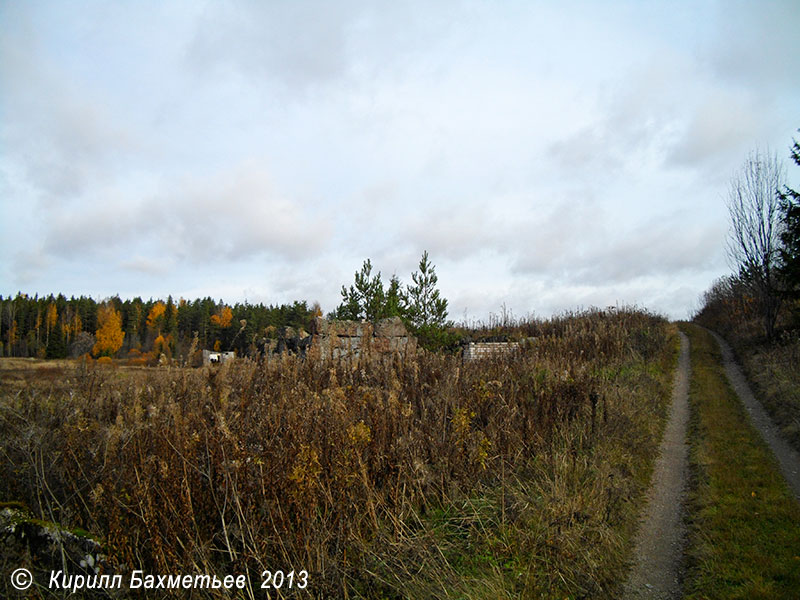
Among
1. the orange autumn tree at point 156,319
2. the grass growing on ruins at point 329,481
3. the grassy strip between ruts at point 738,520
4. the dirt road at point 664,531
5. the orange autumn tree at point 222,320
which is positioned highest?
the orange autumn tree at point 156,319

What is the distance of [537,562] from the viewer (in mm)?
3783

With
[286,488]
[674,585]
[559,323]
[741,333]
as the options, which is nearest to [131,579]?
[286,488]

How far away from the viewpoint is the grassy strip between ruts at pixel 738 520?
13.2ft

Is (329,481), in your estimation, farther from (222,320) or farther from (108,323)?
(108,323)

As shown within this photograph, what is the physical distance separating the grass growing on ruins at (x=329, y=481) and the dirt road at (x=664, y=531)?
19 cm

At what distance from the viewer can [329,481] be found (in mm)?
3414

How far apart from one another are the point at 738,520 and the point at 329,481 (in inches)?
201

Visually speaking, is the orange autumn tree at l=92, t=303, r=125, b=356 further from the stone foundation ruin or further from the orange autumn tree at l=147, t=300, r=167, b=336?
the stone foundation ruin

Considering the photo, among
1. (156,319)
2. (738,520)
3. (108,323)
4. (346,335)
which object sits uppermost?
(156,319)

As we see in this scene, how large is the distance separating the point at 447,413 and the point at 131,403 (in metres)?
3.46

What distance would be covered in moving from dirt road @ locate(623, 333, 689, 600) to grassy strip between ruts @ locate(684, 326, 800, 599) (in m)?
0.14

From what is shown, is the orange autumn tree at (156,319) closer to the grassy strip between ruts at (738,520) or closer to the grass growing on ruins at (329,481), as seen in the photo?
the grass growing on ruins at (329,481)

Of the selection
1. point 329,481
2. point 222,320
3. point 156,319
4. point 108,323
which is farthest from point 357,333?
point 108,323

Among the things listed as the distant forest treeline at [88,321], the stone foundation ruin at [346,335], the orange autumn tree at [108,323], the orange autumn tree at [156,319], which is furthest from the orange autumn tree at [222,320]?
the orange autumn tree at [108,323]
